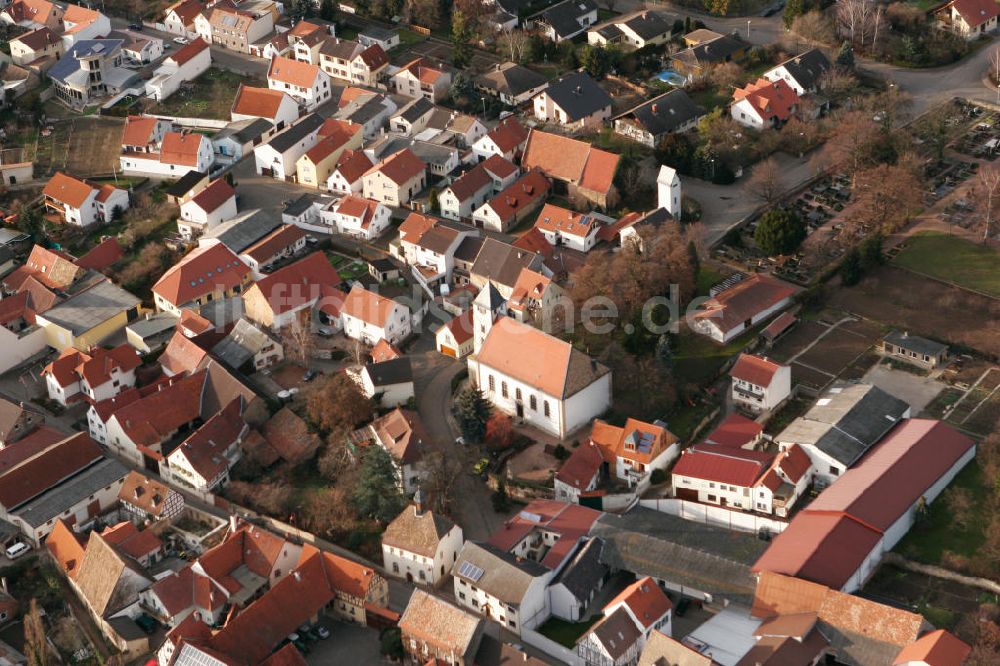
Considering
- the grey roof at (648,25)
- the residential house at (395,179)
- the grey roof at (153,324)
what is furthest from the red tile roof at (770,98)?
the grey roof at (153,324)

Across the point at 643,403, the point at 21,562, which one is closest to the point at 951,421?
the point at 643,403

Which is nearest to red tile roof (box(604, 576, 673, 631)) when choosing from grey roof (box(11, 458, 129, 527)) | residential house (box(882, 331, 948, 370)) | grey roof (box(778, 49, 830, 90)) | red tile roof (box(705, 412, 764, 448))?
red tile roof (box(705, 412, 764, 448))

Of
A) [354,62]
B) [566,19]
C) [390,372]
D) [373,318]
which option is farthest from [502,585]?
[566,19]

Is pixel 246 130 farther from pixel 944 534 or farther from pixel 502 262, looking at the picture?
pixel 944 534

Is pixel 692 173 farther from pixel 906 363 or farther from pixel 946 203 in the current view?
pixel 906 363

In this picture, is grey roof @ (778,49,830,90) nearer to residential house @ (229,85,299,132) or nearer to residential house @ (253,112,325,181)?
residential house @ (253,112,325,181)

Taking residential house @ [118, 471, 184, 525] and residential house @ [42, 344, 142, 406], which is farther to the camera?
residential house @ [42, 344, 142, 406]

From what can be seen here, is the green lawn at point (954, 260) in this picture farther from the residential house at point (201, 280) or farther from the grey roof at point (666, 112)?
the residential house at point (201, 280)
